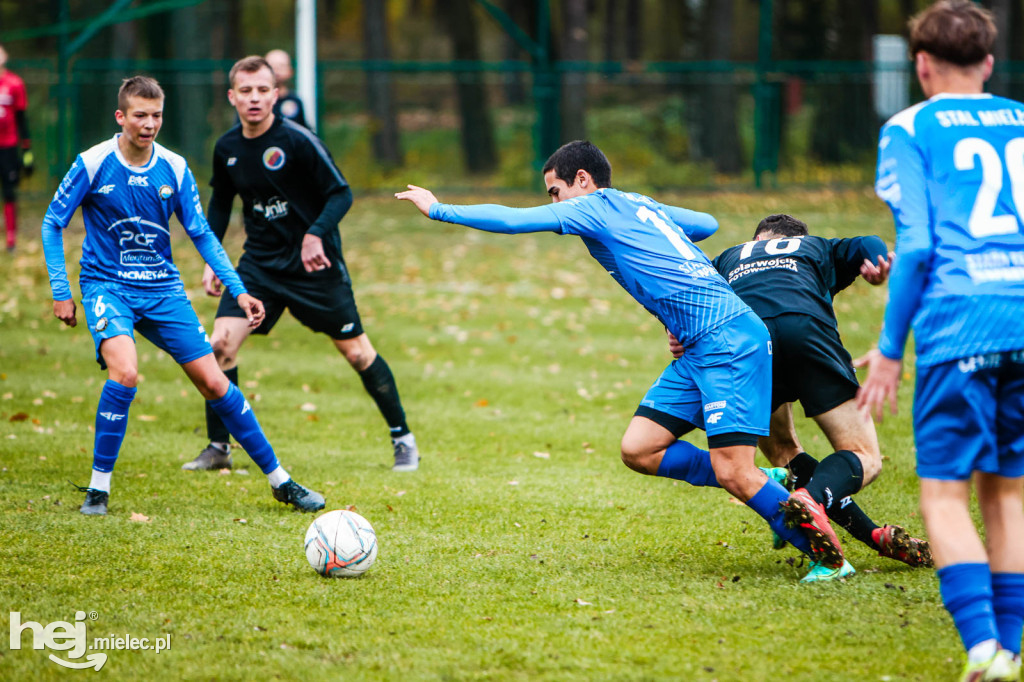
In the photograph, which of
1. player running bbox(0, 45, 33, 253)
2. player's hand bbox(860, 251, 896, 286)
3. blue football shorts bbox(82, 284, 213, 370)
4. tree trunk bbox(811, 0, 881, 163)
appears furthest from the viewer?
tree trunk bbox(811, 0, 881, 163)

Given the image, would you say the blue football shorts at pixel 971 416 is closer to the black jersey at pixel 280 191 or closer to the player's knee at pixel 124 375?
the player's knee at pixel 124 375

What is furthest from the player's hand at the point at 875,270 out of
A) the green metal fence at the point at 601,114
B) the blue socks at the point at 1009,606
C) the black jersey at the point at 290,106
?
the green metal fence at the point at 601,114

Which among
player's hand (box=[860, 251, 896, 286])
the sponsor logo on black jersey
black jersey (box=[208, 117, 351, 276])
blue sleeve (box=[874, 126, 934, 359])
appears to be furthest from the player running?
blue sleeve (box=[874, 126, 934, 359])

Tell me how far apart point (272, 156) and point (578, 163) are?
250 centimetres

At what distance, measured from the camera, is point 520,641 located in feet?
12.5

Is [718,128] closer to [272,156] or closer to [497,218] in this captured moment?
[272,156]

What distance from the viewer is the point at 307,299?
6.53 m

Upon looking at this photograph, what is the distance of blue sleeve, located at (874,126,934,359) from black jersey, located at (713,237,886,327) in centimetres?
146

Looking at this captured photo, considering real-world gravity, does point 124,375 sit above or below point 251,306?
below

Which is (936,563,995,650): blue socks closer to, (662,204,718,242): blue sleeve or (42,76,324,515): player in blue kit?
(662,204,718,242): blue sleeve

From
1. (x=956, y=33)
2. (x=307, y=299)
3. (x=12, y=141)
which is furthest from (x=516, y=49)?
(x=956, y=33)

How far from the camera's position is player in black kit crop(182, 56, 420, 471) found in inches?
253

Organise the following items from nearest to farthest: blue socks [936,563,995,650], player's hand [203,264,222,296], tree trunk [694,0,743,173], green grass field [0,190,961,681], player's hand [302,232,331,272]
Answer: blue socks [936,563,995,650]
green grass field [0,190,961,681]
player's hand [302,232,331,272]
player's hand [203,264,222,296]
tree trunk [694,0,743,173]

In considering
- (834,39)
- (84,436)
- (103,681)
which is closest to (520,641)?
(103,681)
